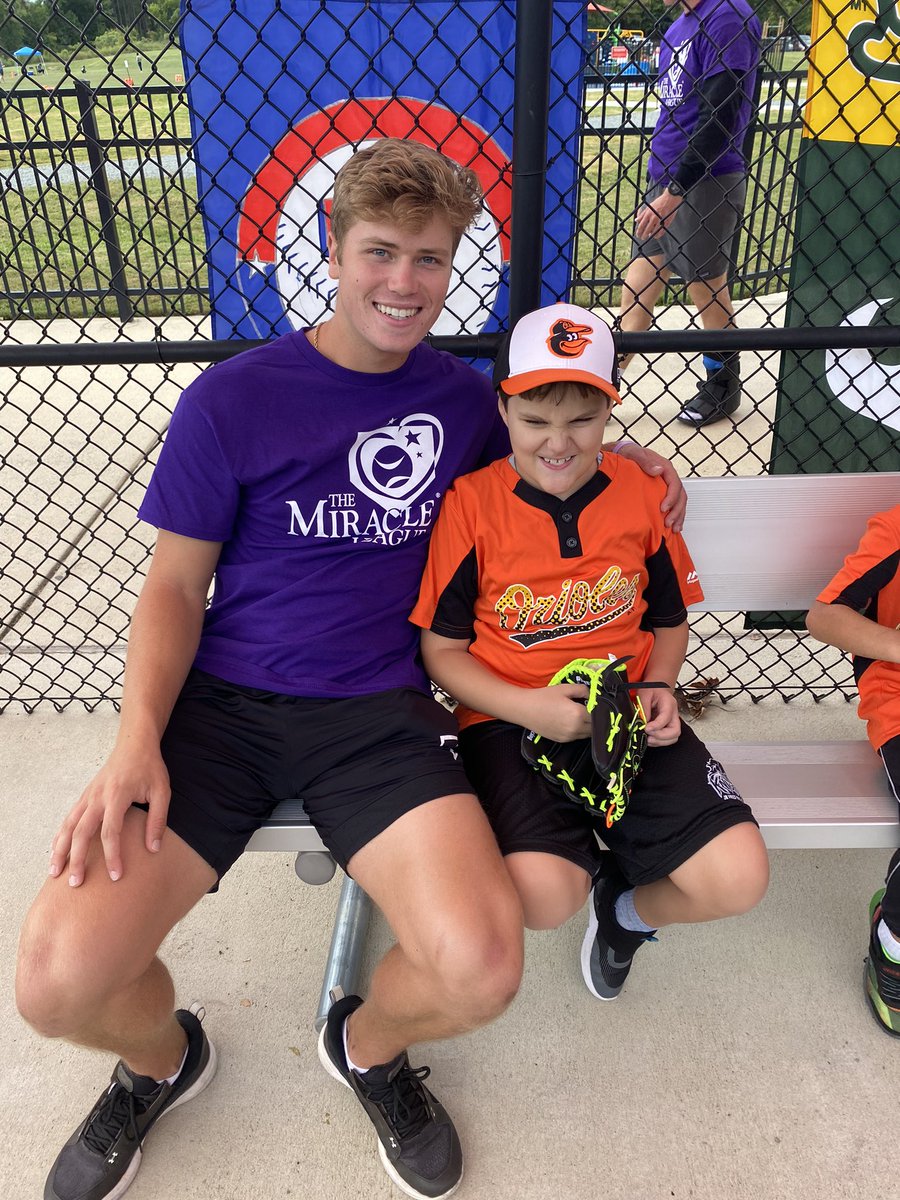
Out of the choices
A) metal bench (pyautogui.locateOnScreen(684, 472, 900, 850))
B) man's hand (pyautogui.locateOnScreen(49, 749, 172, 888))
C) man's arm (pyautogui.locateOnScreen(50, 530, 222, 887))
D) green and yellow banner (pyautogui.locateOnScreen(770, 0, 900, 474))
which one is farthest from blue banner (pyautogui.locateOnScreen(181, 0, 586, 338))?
man's hand (pyautogui.locateOnScreen(49, 749, 172, 888))

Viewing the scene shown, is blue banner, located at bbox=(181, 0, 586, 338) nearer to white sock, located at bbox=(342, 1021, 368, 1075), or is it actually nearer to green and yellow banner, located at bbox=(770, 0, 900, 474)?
green and yellow banner, located at bbox=(770, 0, 900, 474)

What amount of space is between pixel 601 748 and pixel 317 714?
55 centimetres

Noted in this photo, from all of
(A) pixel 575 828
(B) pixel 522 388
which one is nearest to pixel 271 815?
(A) pixel 575 828

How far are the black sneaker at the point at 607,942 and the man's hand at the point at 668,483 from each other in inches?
27.2

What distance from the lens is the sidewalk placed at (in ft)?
5.49

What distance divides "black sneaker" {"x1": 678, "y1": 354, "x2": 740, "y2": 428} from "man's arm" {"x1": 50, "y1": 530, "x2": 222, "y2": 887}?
2947mm

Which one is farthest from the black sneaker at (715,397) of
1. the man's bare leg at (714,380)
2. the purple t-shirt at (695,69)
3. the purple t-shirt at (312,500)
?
the purple t-shirt at (312,500)

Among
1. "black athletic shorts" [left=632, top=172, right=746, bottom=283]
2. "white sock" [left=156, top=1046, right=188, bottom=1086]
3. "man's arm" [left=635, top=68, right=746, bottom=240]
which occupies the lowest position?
"white sock" [left=156, top=1046, right=188, bottom=1086]

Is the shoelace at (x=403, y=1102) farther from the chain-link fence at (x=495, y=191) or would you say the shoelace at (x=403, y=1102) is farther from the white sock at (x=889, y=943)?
the chain-link fence at (x=495, y=191)

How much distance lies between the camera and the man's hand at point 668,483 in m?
1.89

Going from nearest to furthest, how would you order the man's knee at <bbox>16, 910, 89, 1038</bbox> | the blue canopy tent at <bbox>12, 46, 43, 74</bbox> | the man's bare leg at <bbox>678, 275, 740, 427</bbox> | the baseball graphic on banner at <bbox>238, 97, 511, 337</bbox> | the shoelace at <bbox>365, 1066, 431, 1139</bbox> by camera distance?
the man's knee at <bbox>16, 910, 89, 1038</bbox>, the shoelace at <bbox>365, 1066, 431, 1139</bbox>, the blue canopy tent at <bbox>12, 46, 43, 74</bbox>, the baseball graphic on banner at <bbox>238, 97, 511, 337</bbox>, the man's bare leg at <bbox>678, 275, 740, 427</bbox>

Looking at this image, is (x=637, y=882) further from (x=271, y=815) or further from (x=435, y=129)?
(x=435, y=129)

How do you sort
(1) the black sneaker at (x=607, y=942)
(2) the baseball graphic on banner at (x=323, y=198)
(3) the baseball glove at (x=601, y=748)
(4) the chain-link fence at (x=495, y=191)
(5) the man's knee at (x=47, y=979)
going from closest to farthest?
1. (5) the man's knee at (x=47, y=979)
2. (3) the baseball glove at (x=601, y=748)
3. (1) the black sneaker at (x=607, y=942)
4. (4) the chain-link fence at (x=495, y=191)
5. (2) the baseball graphic on banner at (x=323, y=198)

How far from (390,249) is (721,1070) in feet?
5.62
